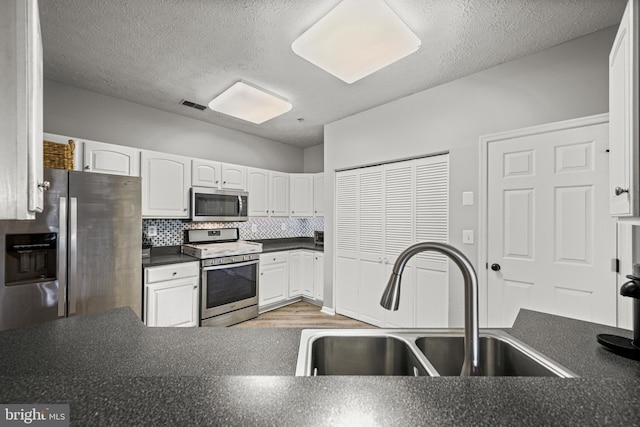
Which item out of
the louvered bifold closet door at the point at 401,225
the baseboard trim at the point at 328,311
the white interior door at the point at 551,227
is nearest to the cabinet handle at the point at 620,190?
the white interior door at the point at 551,227

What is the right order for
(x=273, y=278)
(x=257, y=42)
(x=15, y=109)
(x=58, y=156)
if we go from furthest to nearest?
(x=273, y=278) → (x=58, y=156) → (x=257, y=42) → (x=15, y=109)

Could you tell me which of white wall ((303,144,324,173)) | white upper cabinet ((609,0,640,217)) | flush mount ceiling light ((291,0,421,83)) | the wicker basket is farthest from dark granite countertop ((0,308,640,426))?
white wall ((303,144,324,173))

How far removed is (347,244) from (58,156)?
2.94 m

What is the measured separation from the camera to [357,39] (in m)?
1.68

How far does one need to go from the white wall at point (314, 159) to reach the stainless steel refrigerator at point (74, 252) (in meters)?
2.99

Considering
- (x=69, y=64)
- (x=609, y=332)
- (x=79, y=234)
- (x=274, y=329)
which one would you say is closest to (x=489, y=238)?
(x=609, y=332)

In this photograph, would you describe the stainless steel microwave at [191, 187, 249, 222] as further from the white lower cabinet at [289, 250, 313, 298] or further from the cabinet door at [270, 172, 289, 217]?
the white lower cabinet at [289, 250, 313, 298]

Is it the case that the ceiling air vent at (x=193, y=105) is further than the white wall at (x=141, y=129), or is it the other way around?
the ceiling air vent at (x=193, y=105)

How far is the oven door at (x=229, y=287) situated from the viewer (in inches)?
119

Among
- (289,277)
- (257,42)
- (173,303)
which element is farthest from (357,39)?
(289,277)

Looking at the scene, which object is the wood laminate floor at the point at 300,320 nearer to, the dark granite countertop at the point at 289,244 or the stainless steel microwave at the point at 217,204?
the dark granite countertop at the point at 289,244

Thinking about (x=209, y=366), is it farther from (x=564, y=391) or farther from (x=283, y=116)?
(x=283, y=116)

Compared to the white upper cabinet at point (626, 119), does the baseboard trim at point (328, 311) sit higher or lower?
lower

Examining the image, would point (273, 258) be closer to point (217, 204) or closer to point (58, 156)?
point (217, 204)
